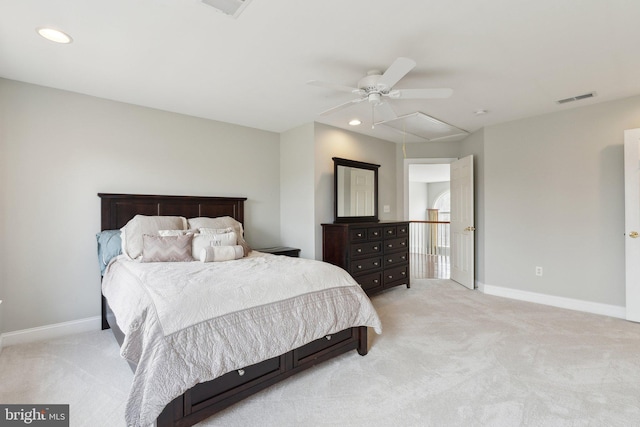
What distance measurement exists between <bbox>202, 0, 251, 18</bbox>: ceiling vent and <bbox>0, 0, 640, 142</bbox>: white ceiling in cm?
5

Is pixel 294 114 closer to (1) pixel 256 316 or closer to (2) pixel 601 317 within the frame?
(1) pixel 256 316

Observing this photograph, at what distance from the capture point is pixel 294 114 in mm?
3809

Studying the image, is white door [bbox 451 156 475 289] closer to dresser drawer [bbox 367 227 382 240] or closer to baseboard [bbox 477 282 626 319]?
baseboard [bbox 477 282 626 319]

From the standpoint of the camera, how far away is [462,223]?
484 cm

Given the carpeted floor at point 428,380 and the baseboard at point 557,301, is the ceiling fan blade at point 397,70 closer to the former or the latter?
the carpeted floor at point 428,380

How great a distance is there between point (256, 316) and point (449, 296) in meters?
3.28

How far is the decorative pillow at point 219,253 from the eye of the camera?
2.79 meters

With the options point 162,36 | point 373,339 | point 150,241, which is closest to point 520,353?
point 373,339

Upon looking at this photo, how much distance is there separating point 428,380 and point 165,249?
2438 millimetres

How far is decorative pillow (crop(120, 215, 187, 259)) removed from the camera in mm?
2818

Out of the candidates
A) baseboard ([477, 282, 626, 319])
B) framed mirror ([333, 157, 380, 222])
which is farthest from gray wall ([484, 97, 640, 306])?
framed mirror ([333, 157, 380, 222])

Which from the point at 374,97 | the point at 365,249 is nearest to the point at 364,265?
the point at 365,249

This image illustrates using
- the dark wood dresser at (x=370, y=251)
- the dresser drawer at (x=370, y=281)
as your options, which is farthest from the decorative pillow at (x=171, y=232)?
the dresser drawer at (x=370, y=281)

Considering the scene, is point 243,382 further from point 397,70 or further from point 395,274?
point 395,274
